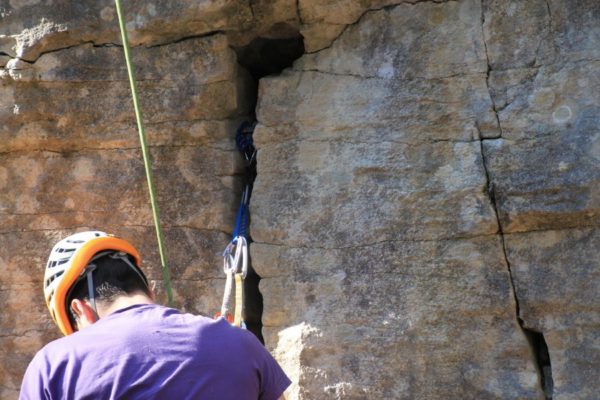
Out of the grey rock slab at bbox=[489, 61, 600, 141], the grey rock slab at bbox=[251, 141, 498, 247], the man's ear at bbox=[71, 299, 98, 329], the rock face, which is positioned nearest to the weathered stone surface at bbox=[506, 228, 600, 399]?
the rock face

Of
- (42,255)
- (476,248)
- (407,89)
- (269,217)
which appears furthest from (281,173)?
(42,255)

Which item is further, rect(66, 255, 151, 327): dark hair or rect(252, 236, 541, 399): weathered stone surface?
→ rect(252, 236, 541, 399): weathered stone surface

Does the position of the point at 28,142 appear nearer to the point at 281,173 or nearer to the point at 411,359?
the point at 281,173

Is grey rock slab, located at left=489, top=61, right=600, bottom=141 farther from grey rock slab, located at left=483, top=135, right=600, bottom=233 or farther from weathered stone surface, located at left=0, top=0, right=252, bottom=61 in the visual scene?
weathered stone surface, located at left=0, top=0, right=252, bottom=61

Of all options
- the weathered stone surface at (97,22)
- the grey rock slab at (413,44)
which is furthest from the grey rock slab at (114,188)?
the grey rock slab at (413,44)

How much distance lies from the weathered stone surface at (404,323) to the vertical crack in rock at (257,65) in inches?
9.4

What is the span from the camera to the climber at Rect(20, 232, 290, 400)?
1.75 meters

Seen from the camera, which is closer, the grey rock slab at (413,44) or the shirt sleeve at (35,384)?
the shirt sleeve at (35,384)

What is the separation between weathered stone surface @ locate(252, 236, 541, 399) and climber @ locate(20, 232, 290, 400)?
3.14 ft

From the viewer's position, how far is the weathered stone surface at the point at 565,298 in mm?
2666

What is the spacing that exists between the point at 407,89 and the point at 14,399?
6.72 ft

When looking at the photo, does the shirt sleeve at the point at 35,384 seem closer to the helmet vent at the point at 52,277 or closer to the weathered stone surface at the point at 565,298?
the helmet vent at the point at 52,277

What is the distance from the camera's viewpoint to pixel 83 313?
197 cm

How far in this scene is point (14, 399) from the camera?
132 inches
